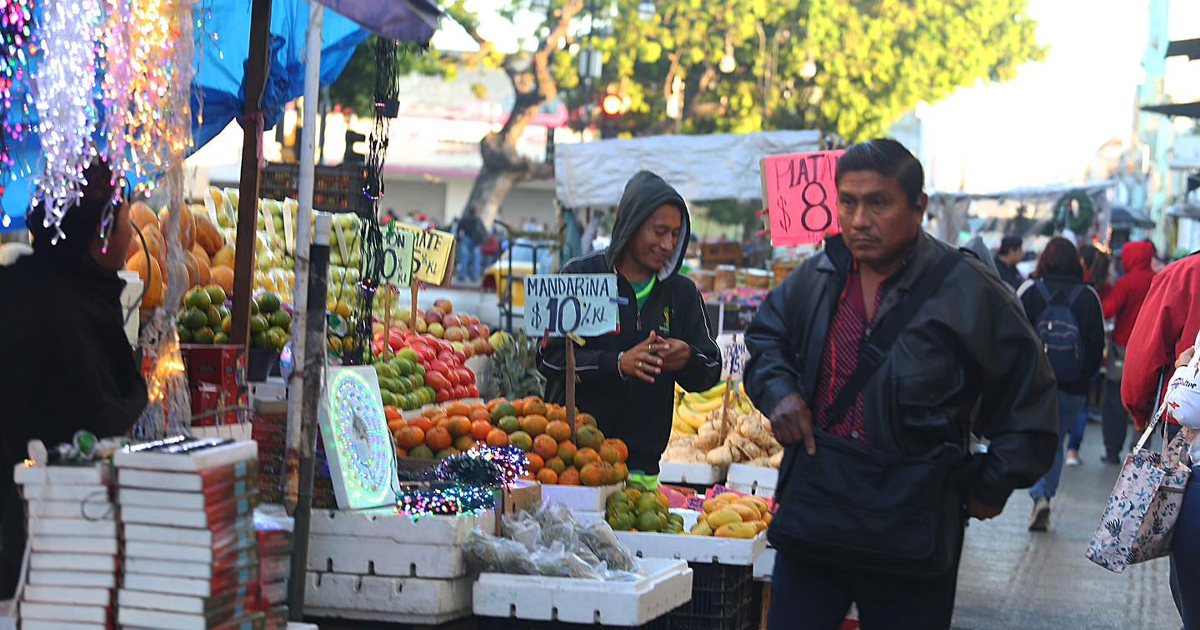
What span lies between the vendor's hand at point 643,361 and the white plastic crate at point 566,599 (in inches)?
52.2

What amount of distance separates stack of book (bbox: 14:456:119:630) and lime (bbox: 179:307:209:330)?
229 centimetres

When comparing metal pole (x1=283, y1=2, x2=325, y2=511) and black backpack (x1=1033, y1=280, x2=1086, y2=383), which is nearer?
metal pole (x1=283, y1=2, x2=325, y2=511)

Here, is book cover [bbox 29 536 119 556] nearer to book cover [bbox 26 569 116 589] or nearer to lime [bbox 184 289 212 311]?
book cover [bbox 26 569 116 589]

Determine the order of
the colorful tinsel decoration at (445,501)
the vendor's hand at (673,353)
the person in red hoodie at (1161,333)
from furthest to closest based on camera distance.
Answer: the vendor's hand at (673,353) < the person in red hoodie at (1161,333) < the colorful tinsel decoration at (445,501)

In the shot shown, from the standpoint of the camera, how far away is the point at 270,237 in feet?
29.0

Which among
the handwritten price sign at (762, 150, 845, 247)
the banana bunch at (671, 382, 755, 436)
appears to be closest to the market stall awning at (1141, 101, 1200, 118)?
the handwritten price sign at (762, 150, 845, 247)

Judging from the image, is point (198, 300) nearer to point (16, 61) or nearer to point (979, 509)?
point (16, 61)

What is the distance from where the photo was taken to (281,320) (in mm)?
6199

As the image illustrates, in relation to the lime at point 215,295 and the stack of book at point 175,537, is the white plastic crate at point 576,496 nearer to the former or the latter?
the lime at point 215,295

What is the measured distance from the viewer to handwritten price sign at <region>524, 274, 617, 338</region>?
19.5 ft

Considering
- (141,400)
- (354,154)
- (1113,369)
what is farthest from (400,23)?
(1113,369)

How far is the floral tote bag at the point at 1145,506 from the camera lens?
16.1 ft

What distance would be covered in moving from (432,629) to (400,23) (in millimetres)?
1947

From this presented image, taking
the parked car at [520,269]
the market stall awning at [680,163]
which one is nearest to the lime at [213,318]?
the market stall awning at [680,163]
